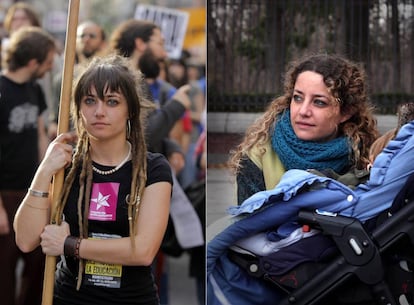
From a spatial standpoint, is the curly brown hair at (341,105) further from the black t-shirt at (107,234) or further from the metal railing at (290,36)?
the metal railing at (290,36)

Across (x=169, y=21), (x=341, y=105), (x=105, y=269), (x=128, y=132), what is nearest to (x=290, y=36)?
(x=169, y=21)

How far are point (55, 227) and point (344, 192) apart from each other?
2.99 feet

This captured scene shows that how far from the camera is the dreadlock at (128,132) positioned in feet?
9.59

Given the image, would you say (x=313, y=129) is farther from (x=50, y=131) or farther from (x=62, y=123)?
(x=50, y=131)

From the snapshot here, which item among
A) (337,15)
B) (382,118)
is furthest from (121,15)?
(382,118)

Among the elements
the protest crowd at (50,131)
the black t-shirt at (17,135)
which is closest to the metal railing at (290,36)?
the protest crowd at (50,131)

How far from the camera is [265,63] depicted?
5.49 meters

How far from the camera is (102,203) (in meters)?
2.93

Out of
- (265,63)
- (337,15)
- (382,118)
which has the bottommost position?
(382,118)

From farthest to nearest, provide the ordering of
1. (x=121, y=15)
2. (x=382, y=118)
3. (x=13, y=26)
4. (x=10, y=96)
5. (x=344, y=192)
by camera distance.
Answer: (x=121, y=15), (x=13, y=26), (x=10, y=96), (x=382, y=118), (x=344, y=192)

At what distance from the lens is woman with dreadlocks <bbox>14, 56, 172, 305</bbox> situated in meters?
2.91

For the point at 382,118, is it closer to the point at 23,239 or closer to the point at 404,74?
the point at 23,239

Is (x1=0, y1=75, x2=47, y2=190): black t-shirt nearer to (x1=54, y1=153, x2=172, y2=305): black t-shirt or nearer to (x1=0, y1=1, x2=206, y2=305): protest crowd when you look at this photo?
(x1=0, y1=1, x2=206, y2=305): protest crowd

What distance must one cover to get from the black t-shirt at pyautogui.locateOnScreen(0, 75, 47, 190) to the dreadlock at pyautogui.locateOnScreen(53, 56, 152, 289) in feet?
7.39
